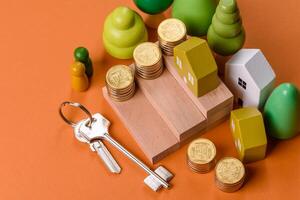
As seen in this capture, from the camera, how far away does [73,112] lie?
1173mm

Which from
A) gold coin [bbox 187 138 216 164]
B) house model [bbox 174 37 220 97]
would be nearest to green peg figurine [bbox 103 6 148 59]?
house model [bbox 174 37 220 97]

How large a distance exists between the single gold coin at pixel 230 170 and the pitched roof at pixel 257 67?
137 millimetres

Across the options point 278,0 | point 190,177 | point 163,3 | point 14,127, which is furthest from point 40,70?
point 278,0

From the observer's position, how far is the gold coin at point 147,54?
112 cm

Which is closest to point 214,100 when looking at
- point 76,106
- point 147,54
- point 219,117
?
point 219,117

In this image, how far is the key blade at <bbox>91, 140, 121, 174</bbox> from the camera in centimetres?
110

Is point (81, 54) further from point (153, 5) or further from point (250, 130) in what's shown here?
point (250, 130)

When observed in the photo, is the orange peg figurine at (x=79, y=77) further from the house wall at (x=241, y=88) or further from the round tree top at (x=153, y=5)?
the house wall at (x=241, y=88)

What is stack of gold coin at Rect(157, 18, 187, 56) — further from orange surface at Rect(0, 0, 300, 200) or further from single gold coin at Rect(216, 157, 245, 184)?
single gold coin at Rect(216, 157, 245, 184)

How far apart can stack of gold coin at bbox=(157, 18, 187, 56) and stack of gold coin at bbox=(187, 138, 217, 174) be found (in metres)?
0.18

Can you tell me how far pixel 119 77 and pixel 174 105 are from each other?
0.37ft

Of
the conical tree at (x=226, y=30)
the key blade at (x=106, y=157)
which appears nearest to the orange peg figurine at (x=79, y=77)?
the key blade at (x=106, y=157)

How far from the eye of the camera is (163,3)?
1.19 metres

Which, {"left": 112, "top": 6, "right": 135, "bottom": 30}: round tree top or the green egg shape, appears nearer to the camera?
the green egg shape
